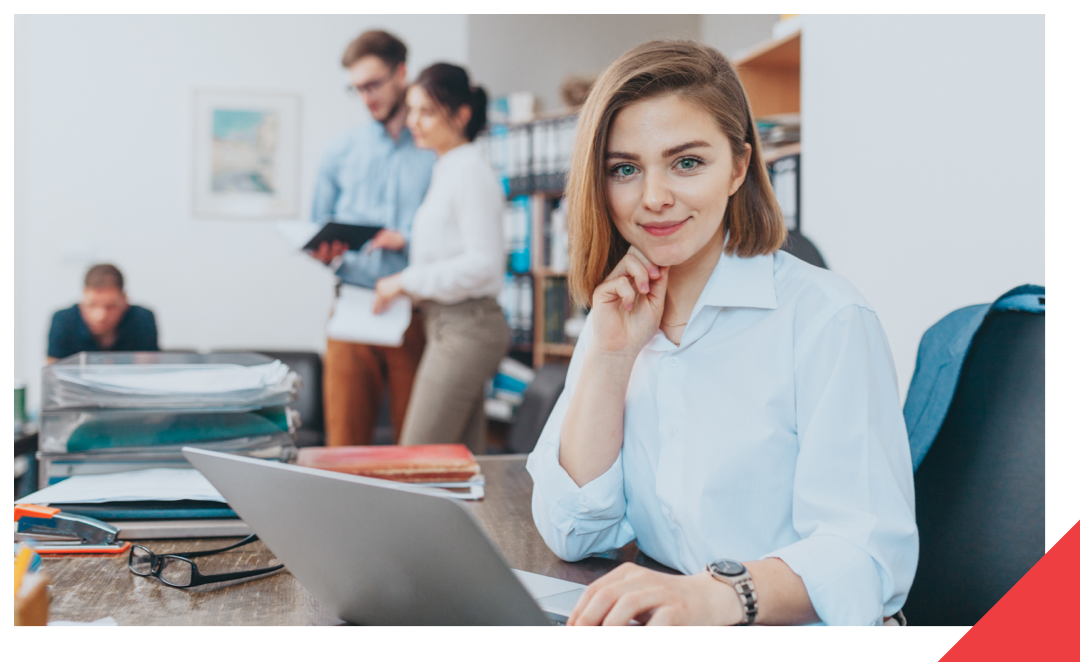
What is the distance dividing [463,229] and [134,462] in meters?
1.18

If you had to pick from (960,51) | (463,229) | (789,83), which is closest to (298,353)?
(463,229)

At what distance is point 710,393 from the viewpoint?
0.81 meters

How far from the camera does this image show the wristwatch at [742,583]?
0.63 m

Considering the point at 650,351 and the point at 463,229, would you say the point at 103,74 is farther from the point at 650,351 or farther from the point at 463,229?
the point at 650,351

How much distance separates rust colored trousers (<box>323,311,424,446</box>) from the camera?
7.70 feet

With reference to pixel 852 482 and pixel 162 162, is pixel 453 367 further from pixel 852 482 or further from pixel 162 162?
pixel 162 162

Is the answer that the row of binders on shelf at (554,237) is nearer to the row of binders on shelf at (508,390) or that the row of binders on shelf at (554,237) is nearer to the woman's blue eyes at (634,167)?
the row of binders on shelf at (508,390)

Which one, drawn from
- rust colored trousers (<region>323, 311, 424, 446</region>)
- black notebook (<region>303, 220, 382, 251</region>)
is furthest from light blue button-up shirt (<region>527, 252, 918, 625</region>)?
rust colored trousers (<region>323, 311, 424, 446</region>)

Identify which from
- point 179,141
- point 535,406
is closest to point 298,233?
point 535,406

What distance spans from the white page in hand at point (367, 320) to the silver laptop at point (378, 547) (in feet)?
5.09

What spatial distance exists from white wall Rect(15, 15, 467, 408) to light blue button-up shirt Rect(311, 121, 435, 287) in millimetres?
1251

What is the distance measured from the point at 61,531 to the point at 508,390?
109 inches

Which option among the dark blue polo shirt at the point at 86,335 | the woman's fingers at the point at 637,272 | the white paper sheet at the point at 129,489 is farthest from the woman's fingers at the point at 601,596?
the dark blue polo shirt at the point at 86,335
